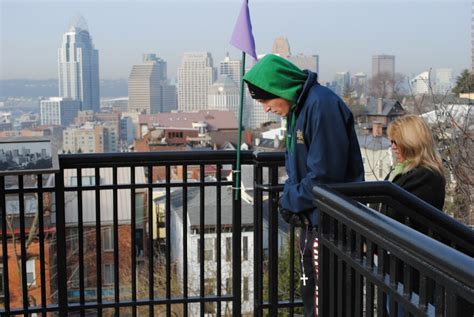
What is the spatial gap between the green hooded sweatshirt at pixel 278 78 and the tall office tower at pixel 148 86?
3949 inches

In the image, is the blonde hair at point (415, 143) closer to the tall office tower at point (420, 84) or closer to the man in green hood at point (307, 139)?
the man in green hood at point (307, 139)

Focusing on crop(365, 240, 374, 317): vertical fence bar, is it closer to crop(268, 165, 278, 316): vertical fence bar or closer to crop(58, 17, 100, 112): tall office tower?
crop(268, 165, 278, 316): vertical fence bar

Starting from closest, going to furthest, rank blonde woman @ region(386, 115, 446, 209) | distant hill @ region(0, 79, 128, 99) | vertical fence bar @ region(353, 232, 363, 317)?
vertical fence bar @ region(353, 232, 363, 317), blonde woman @ region(386, 115, 446, 209), distant hill @ region(0, 79, 128, 99)

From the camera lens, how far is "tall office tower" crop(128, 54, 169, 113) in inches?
4103

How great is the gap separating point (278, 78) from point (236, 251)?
4.52 ft

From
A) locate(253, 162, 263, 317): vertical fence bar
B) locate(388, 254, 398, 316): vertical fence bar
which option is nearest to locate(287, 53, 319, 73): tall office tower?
locate(253, 162, 263, 317): vertical fence bar

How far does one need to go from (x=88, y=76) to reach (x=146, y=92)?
15.8 m

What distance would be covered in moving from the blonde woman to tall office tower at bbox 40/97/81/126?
77.7 metres

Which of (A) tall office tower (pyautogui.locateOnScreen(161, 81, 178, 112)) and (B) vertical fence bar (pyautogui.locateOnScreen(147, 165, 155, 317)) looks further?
(A) tall office tower (pyautogui.locateOnScreen(161, 81, 178, 112))

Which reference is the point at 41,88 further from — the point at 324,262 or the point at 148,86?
the point at 324,262

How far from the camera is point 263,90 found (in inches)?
119

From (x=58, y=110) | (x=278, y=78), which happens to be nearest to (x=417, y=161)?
(x=278, y=78)

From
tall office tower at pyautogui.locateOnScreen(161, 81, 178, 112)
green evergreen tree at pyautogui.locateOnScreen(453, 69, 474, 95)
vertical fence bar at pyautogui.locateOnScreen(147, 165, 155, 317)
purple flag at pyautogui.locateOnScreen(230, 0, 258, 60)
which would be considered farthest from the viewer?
tall office tower at pyautogui.locateOnScreen(161, 81, 178, 112)

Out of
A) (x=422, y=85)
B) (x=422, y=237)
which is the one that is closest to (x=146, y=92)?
(x=422, y=85)
